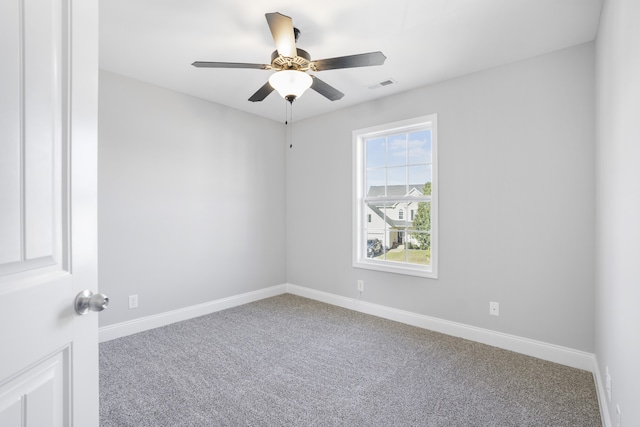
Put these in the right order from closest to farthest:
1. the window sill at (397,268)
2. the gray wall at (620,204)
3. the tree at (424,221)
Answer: the gray wall at (620,204) < the window sill at (397,268) < the tree at (424,221)

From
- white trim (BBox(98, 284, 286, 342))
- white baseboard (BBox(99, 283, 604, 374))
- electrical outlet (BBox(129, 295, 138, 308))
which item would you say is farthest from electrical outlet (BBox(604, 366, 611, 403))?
electrical outlet (BBox(129, 295, 138, 308))

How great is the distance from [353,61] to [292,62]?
0.43 m

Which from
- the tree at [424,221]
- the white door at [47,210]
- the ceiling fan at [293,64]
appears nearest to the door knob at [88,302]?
the white door at [47,210]

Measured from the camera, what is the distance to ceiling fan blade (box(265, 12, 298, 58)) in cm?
183

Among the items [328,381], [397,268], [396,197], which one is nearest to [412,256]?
[397,268]

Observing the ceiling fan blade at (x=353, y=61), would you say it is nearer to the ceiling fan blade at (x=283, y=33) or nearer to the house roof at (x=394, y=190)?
the ceiling fan blade at (x=283, y=33)

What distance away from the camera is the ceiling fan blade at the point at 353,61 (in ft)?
6.77

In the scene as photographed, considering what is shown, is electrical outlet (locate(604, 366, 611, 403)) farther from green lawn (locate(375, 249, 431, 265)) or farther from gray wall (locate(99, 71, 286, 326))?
gray wall (locate(99, 71, 286, 326))

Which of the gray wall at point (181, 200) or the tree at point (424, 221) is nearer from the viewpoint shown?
the gray wall at point (181, 200)

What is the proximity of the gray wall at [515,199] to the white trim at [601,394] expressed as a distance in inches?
7.3

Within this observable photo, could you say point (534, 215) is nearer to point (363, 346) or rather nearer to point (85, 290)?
point (363, 346)

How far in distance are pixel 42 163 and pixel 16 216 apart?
0.14 metres

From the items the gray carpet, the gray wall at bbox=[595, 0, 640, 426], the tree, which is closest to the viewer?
the gray wall at bbox=[595, 0, 640, 426]

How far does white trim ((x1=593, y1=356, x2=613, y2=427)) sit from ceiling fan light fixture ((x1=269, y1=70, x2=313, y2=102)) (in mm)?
2699
